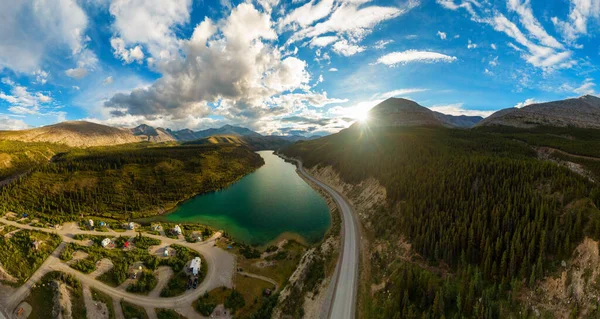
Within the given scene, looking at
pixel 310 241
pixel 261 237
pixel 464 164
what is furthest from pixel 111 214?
pixel 464 164

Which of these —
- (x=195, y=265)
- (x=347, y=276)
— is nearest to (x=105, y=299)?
(x=195, y=265)

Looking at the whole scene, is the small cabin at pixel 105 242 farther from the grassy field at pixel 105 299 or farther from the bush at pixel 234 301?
the bush at pixel 234 301

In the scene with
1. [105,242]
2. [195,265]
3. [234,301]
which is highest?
[105,242]

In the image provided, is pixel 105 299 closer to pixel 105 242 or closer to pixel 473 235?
pixel 105 242

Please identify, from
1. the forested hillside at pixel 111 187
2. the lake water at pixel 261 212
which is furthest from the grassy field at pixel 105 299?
the forested hillside at pixel 111 187

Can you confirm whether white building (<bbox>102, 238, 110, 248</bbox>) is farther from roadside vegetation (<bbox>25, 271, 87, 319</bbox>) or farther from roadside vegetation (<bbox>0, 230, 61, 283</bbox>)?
roadside vegetation (<bbox>25, 271, 87, 319</bbox>)

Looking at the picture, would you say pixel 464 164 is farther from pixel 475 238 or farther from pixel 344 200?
pixel 344 200
